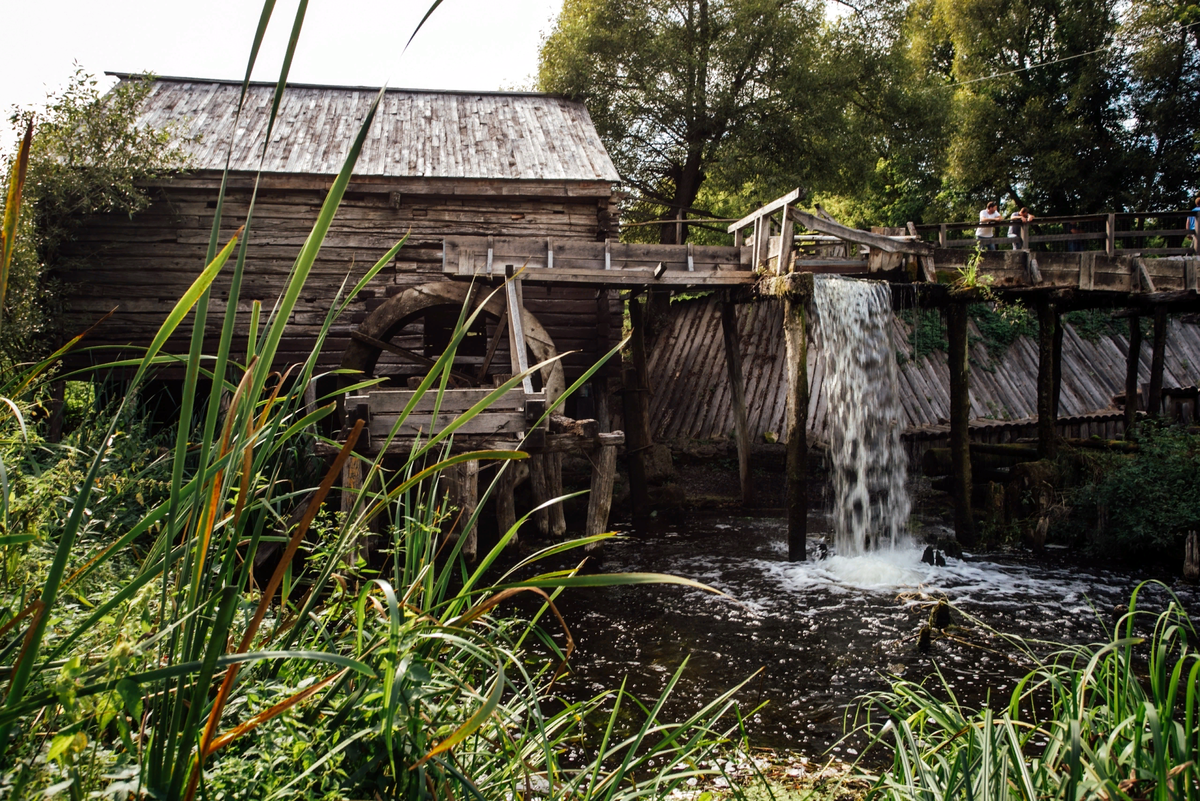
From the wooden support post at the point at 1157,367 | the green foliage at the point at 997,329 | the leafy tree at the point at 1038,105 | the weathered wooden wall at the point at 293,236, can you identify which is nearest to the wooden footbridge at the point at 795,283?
the wooden support post at the point at 1157,367

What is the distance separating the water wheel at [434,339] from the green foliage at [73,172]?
3.37 metres

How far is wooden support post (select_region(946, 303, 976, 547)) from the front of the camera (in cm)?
852

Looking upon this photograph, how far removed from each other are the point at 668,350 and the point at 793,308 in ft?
21.1

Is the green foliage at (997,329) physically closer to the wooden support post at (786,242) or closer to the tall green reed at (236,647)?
the wooden support post at (786,242)

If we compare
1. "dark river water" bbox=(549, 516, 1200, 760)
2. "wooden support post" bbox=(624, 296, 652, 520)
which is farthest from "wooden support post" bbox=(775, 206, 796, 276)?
"dark river water" bbox=(549, 516, 1200, 760)

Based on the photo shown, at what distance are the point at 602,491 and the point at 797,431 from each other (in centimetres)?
220

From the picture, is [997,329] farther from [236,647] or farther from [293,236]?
[236,647]

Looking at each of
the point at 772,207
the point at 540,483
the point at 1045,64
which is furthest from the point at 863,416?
the point at 1045,64

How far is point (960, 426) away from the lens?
867cm

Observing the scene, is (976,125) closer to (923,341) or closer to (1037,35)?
(1037,35)

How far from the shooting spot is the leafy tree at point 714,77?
1472cm

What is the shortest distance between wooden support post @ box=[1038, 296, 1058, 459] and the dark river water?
1.54 m

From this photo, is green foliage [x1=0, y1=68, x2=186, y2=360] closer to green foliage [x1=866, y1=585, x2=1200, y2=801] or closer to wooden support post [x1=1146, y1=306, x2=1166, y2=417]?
green foliage [x1=866, y1=585, x2=1200, y2=801]

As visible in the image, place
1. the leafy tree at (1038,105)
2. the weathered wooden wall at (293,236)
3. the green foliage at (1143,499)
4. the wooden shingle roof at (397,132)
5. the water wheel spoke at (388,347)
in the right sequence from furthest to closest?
1. the leafy tree at (1038,105)
2. the wooden shingle roof at (397,132)
3. the weathered wooden wall at (293,236)
4. the water wheel spoke at (388,347)
5. the green foliage at (1143,499)
